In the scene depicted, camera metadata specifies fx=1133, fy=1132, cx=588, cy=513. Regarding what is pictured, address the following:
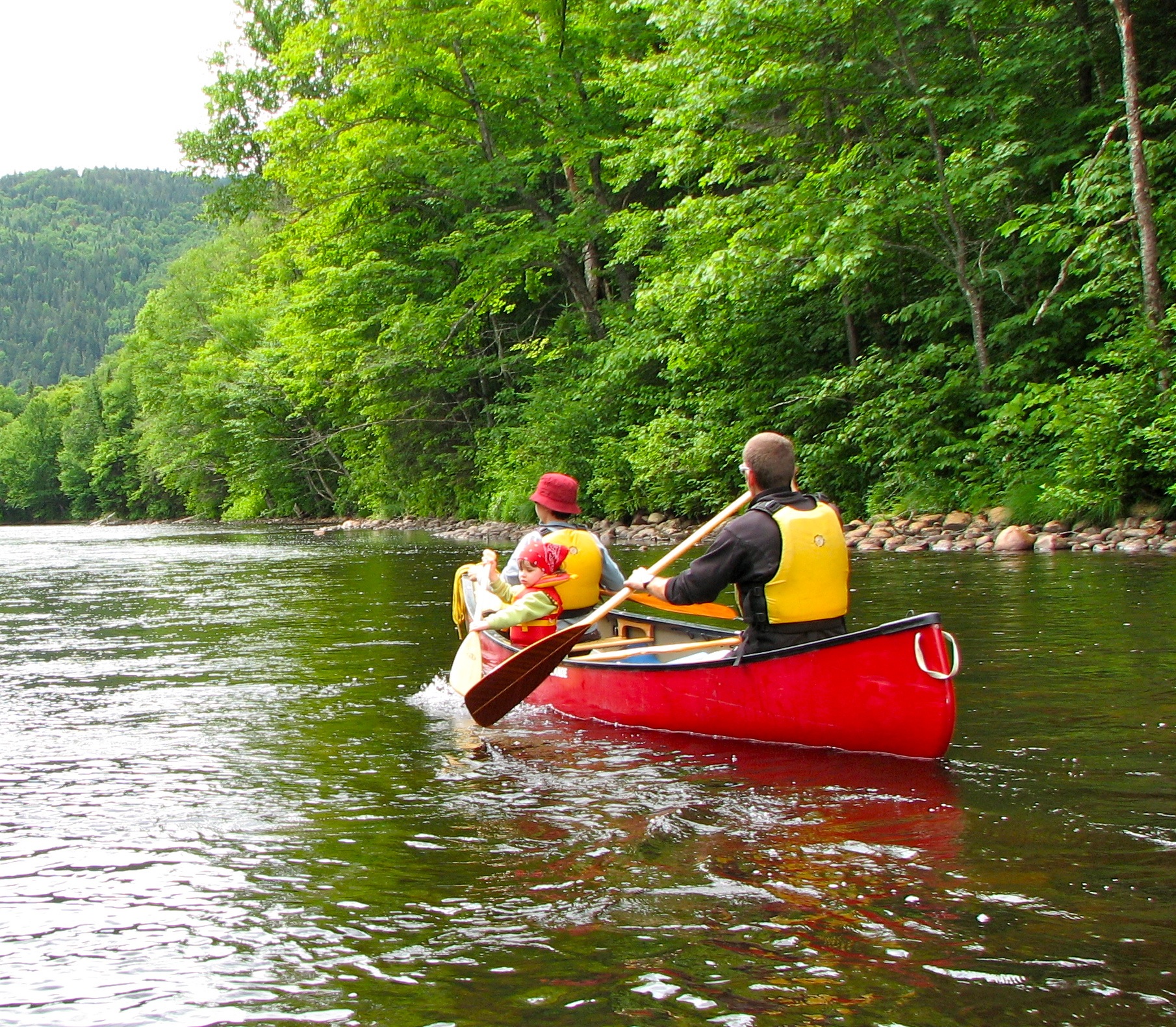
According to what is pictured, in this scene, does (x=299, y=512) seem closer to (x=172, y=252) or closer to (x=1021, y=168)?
(x=1021, y=168)

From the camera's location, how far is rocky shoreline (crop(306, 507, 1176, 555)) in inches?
495

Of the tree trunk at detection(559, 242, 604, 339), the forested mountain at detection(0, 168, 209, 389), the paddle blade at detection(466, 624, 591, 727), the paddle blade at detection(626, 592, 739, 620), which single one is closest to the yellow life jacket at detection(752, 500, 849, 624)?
the paddle blade at detection(626, 592, 739, 620)

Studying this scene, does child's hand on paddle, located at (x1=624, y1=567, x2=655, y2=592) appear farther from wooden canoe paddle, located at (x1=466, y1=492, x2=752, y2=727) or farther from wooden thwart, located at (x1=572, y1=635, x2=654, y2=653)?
wooden thwart, located at (x1=572, y1=635, x2=654, y2=653)

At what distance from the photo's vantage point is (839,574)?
17.1 feet

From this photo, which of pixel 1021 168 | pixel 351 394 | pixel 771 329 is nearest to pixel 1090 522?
pixel 1021 168

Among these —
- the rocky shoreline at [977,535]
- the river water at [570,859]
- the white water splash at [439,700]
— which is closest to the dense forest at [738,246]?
the rocky shoreline at [977,535]

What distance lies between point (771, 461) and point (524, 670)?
1854 millimetres

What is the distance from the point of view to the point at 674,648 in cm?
622

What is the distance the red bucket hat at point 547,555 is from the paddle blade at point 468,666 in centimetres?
60

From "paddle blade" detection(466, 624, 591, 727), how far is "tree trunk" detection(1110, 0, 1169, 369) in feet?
30.9

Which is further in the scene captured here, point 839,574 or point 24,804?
point 839,574

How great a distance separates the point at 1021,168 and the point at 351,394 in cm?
1858

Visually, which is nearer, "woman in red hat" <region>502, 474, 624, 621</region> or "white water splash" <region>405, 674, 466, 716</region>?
"woman in red hat" <region>502, 474, 624, 621</region>

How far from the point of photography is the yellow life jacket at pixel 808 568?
505 centimetres
